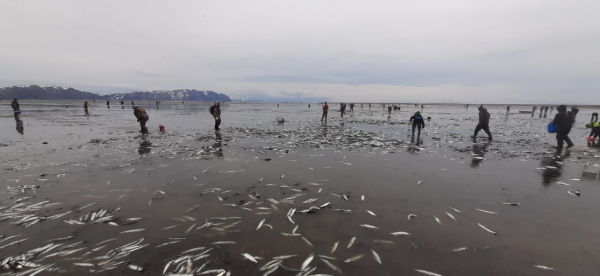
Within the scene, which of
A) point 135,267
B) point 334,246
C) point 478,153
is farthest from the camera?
point 478,153

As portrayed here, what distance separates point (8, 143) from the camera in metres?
16.5

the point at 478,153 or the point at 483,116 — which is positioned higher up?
the point at 483,116

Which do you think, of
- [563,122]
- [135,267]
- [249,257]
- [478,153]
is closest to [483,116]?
[563,122]

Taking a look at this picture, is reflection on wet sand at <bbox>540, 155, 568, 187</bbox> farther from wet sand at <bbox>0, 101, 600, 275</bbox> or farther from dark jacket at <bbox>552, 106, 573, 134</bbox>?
dark jacket at <bbox>552, 106, 573, 134</bbox>

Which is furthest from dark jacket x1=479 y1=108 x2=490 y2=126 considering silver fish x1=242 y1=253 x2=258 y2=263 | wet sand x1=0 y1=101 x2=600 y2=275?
silver fish x1=242 y1=253 x2=258 y2=263

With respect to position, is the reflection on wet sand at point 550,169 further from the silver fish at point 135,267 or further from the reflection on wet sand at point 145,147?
the reflection on wet sand at point 145,147

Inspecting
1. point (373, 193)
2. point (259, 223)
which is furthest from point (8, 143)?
point (373, 193)

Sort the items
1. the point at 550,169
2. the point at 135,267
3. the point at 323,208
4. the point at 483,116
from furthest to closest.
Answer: the point at 483,116, the point at 550,169, the point at 323,208, the point at 135,267

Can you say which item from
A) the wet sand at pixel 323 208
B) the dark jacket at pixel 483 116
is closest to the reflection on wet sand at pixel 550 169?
the wet sand at pixel 323 208

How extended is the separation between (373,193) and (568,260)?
14.6ft

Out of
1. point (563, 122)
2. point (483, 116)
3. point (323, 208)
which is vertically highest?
point (483, 116)

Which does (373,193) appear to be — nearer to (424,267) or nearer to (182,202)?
(424,267)

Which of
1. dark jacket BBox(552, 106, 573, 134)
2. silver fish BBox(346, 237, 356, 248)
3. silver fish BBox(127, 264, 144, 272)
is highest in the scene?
dark jacket BBox(552, 106, 573, 134)

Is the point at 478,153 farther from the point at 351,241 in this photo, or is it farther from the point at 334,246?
the point at 334,246
